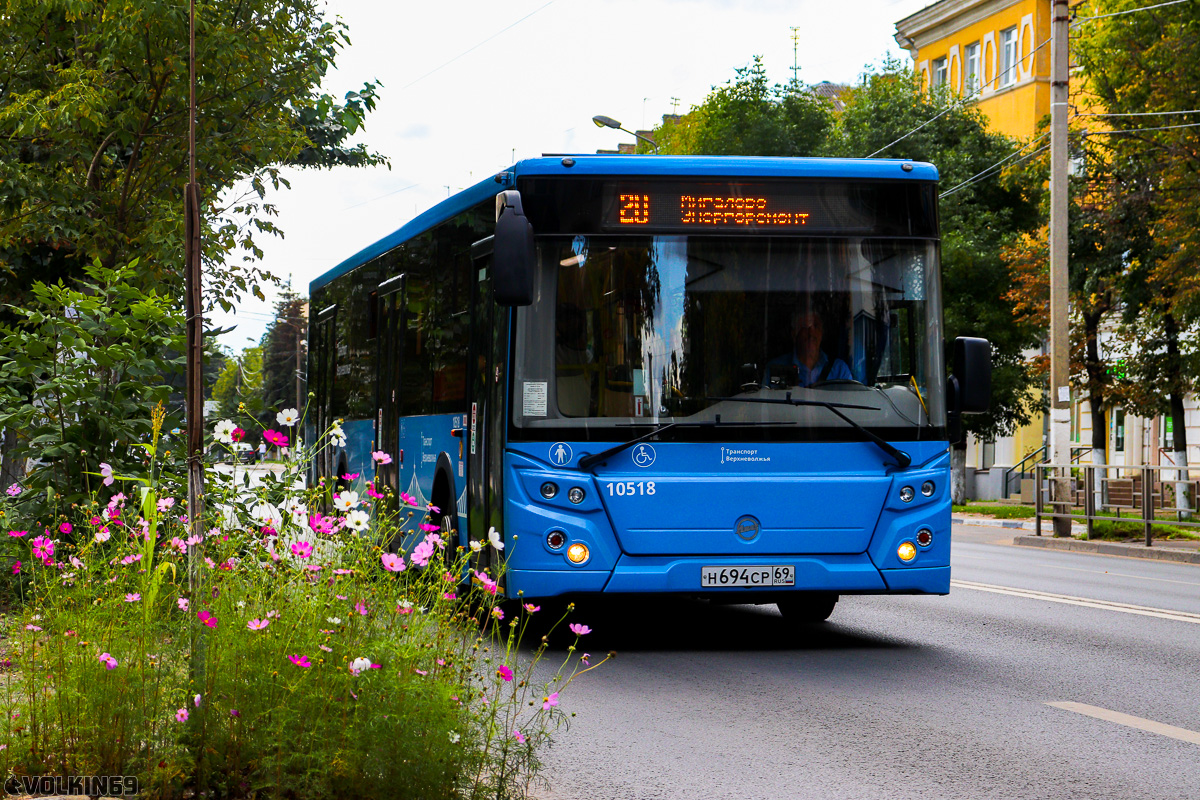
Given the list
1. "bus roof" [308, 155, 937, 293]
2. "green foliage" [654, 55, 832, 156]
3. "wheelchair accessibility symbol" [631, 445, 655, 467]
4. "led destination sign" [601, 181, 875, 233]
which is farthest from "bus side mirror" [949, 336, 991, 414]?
"green foliage" [654, 55, 832, 156]

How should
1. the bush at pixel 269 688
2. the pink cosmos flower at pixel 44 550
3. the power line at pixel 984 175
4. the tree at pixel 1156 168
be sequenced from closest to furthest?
the bush at pixel 269 688 → the pink cosmos flower at pixel 44 550 → the tree at pixel 1156 168 → the power line at pixel 984 175

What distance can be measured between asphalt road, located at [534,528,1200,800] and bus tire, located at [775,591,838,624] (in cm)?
14

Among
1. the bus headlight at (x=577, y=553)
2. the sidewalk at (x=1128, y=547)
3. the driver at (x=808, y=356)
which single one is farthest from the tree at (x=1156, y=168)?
the bus headlight at (x=577, y=553)

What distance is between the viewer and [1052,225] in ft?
90.5

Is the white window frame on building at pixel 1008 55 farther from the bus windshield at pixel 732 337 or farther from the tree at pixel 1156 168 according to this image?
the bus windshield at pixel 732 337

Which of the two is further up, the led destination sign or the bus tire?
the led destination sign

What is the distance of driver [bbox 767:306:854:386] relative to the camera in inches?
390

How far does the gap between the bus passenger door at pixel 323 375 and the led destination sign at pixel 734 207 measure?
6.92 meters

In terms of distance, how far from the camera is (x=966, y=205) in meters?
44.2

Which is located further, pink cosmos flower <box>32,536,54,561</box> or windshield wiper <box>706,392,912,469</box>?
windshield wiper <box>706,392,912,469</box>

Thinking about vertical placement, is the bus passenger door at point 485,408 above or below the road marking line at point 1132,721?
above

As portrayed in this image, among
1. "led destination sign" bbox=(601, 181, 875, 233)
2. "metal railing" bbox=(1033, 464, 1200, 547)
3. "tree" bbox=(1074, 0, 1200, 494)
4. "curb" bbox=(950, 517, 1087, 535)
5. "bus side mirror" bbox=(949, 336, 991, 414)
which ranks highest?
"tree" bbox=(1074, 0, 1200, 494)

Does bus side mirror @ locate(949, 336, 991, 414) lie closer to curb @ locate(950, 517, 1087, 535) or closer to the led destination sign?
the led destination sign

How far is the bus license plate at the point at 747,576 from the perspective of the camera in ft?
32.1
